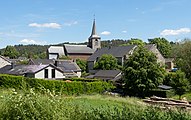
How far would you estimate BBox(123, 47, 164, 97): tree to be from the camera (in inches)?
1305

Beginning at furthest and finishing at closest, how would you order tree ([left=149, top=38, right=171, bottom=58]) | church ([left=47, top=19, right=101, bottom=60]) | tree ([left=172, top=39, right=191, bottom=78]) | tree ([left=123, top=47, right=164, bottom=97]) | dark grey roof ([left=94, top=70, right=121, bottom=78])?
1. church ([left=47, top=19, right=101, bottom=60])
2. tree ([left=149, top=38, right=171, bottom=58])
3. dark grey roof ([left=94, top=70, right=121, bottom=78])
4. tree ([left=172, top=39, right=191, bottom=78])
5. tree ([left=123, top=47, right=164, bottom=97])

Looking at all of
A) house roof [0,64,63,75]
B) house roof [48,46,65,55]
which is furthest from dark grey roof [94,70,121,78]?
house roof [48,46,65,55]

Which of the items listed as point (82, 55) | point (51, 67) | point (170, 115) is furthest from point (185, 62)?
point (82, 55)

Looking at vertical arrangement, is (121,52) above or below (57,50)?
below

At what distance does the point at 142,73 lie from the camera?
108 ft

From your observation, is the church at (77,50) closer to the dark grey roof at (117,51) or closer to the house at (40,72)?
the dark grey roof at (117,51)

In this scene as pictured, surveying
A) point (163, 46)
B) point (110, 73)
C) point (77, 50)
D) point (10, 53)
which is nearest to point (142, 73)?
point (110, 73)

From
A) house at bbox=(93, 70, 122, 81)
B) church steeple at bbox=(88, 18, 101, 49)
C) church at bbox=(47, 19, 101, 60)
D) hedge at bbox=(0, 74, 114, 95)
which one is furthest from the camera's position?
church steeple at bbox=(88, 18, 101, 49)

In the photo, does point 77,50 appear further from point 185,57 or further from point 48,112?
point 48,112

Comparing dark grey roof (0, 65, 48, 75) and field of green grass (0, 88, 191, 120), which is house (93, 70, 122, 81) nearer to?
dark grey roof (0, 65, 48, 75)

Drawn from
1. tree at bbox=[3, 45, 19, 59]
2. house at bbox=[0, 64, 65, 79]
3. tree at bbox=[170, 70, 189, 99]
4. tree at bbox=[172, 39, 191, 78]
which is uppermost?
tree at bbox=[3, 45, 19, 59]

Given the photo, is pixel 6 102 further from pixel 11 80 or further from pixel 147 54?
pixel 147 54

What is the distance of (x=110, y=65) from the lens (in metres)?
58.7

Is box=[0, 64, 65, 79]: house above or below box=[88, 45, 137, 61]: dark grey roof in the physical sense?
below
